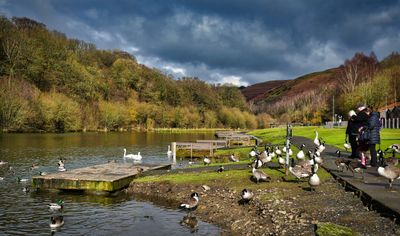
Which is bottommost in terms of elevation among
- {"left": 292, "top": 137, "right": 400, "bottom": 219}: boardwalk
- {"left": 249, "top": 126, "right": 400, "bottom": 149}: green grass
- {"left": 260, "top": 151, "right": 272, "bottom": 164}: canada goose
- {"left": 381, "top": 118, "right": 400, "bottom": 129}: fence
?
{"left": 292, "top": 137, "right": 400, "bottom": 219}: boardwalk

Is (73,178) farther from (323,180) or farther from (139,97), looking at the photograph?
(139,97)

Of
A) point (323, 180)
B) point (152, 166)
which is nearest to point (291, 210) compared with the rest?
point (323, 180)

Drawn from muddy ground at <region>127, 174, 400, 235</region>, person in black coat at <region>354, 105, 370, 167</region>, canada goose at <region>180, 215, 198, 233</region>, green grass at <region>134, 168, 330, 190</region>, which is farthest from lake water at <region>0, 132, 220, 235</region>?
person in black coat at <region>354, 105, 370, 167</region>

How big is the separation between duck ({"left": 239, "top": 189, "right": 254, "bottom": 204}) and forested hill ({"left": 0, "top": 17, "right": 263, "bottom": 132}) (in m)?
79.8

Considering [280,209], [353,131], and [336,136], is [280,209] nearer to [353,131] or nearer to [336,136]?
[353,131]

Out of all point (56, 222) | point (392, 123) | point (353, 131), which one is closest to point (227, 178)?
point (353, 131)

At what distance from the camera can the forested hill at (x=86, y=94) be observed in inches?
3797

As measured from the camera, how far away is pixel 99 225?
1695cm

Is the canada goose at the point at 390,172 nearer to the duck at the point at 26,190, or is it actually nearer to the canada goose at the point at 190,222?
the canada goose at the point at 190,222

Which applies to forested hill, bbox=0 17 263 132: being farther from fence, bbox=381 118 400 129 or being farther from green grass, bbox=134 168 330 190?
fence, bbox=381 118 400 129

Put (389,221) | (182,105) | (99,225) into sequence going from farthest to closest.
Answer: (182,105) → (99,225) → (389,221)

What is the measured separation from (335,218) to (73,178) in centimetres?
1676

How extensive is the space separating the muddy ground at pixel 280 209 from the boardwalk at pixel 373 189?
0.33 m

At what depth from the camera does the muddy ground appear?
41.9ft
